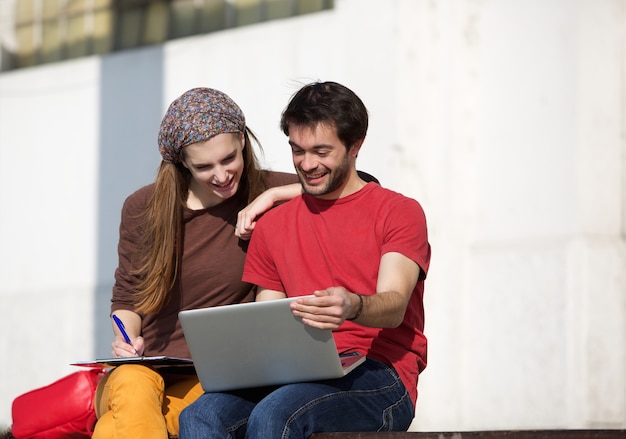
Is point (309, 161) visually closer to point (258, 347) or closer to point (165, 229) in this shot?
point (258, 347)

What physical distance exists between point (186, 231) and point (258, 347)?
992 millimetres

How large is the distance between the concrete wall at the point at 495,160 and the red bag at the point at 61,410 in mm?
2689

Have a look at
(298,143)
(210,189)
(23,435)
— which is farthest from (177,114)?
(23,435)

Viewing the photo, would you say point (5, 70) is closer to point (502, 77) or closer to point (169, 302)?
point (502, 77)

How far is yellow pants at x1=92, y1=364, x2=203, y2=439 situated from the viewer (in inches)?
134

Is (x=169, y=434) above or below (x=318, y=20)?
below

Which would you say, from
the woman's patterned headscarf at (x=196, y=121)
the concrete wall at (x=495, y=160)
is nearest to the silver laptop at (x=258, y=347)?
the woman's patterned headscarf at (x=196, y=121)

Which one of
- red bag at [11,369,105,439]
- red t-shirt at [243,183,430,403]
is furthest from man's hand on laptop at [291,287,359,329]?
red bag at [11,369,105,439]

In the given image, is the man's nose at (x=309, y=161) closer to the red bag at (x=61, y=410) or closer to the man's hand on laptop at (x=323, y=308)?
the man's hand on laptop at (x=323, y=308)

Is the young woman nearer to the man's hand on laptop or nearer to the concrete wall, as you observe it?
the man's hand on laptop

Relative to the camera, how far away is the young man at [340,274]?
3070 mm

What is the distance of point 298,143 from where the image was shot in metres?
3.35

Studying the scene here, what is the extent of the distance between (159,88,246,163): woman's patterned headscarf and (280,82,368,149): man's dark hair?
0.38 meters

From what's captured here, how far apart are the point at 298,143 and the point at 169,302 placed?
3.06 feet
